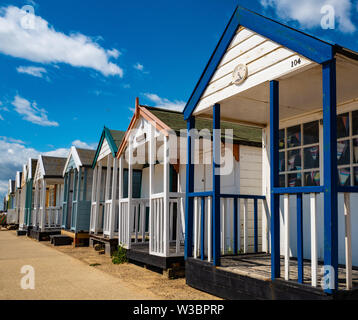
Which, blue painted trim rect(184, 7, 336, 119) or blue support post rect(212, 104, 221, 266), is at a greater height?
blue painted trim rect(184, 7, 336, 119)

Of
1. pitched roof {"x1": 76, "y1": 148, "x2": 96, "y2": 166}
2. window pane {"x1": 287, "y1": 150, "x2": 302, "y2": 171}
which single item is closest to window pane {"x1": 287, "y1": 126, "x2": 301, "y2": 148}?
window pane {"x1": 287, "y1": 150, "x2": 302, "y2": 171}

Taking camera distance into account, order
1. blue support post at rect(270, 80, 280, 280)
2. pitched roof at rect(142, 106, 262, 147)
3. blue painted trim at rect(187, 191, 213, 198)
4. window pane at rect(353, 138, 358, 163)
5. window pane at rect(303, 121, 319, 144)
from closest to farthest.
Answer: blue support post at rect(270, 80, 280, 280)
window pane at rect(353, 138, 358, 163)
blue painted trim at rect(187, 191, 213, 198)
window pane at rect(303, 121, 319, 144)
pitched roof at rect(142, 106, 262, 147)

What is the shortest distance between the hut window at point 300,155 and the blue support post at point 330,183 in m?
2.45

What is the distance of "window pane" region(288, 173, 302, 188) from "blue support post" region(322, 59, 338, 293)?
278cm

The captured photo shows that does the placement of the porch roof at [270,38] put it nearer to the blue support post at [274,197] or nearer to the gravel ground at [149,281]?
the blue support post at [274,197]

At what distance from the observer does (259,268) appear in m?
5.14

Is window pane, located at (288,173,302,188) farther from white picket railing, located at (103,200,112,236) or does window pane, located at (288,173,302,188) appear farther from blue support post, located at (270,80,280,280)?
white picket railing, located at (103,200,112,236)

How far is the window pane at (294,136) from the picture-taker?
654cm

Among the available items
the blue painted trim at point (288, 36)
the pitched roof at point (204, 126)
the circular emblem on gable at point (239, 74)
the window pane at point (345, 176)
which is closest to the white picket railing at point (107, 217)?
the pitched roof at point (204, 126)

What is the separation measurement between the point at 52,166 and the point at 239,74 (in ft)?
49.3

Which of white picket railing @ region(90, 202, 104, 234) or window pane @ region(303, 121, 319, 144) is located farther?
white picket railing @ region(90, 202, 104, 234)

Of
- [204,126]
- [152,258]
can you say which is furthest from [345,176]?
[152,258]

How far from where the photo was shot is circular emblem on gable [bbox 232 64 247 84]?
5.25 meters
